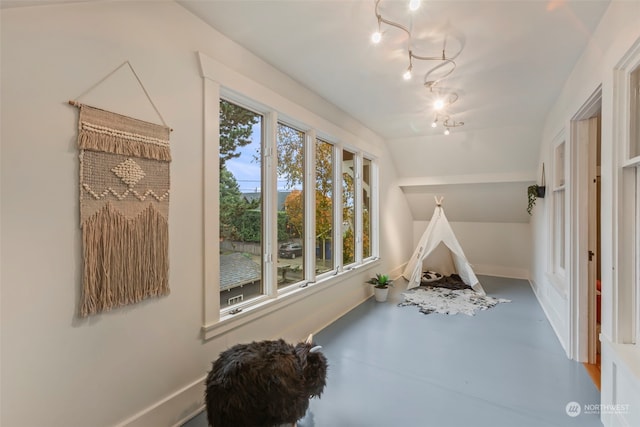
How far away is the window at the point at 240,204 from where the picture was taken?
2.11 metres

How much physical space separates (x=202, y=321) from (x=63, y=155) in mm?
1174

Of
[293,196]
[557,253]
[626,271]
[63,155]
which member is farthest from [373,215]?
[63,155]

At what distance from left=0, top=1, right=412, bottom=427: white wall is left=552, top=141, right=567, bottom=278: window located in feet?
11.0

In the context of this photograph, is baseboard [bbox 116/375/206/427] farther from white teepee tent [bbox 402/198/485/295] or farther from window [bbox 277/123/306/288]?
white teepee tent [bbox 402/198/485/295]

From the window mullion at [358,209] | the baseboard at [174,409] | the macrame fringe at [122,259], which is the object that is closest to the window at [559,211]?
the window mullion at [358,209]

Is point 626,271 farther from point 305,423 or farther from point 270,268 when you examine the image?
point 270,268

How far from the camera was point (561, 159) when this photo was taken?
3043 mm

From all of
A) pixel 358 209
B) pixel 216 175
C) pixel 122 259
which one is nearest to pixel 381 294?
pixel 358 209

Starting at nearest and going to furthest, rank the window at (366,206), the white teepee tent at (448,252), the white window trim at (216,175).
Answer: the white window trim at (216,175), the window at (366,206), the white teepee tent at (448,252)

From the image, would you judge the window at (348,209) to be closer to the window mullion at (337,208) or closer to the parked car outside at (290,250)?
the window mullion at (337,208)

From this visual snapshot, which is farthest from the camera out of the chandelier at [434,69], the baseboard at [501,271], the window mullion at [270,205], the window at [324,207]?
the baseboard at [501,271]

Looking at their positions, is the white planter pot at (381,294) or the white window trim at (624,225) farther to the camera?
the white planter pot at (381,294)

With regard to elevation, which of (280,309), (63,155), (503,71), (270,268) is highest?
(503,71)

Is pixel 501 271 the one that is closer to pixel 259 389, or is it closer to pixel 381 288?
pixel 381 288
